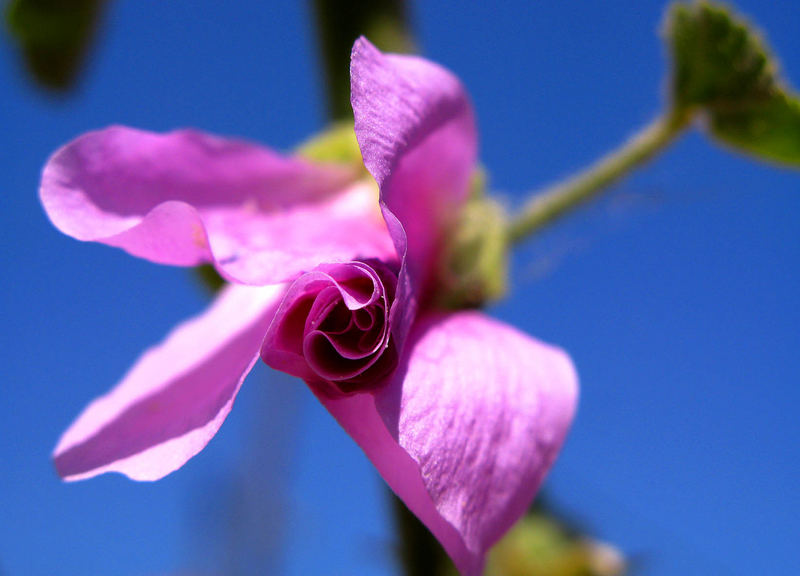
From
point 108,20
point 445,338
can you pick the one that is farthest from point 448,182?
point 108,20

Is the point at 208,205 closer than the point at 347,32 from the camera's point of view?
Yes

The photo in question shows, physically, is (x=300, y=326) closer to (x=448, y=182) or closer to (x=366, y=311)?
(x=366, y=311)

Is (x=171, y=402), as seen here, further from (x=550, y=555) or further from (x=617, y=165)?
(x=550, y=555)

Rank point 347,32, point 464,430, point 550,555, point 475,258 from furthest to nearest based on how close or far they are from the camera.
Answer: point 550,555, point 347,32, point 475,258, point 464,430

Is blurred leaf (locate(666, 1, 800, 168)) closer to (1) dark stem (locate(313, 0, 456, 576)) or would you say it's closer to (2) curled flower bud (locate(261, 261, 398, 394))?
(1) dark stem (locate(313, 0, 456, 576))

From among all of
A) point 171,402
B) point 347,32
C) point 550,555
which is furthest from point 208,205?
point 550,555

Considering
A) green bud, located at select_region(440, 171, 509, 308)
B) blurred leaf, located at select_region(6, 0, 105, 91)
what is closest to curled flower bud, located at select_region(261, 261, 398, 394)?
green bud, located at select_region(440, 171, 509, 308)

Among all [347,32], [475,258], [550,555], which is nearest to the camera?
[475,258]
